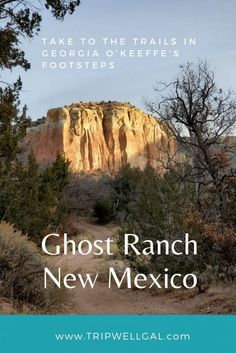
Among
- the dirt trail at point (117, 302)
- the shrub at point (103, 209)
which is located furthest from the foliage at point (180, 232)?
the shrub at point (103, 209)

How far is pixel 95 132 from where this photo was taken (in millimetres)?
25922

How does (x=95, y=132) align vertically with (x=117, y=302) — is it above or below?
above

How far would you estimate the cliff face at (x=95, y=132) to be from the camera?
82.8ft

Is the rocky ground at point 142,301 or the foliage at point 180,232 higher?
the foliage at point 180,232

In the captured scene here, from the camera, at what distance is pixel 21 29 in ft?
36.4

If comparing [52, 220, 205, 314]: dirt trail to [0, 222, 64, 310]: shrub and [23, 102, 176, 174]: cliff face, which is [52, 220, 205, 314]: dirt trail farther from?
[23, 102, 176, 174]: cliff face

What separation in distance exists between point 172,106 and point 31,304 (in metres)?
5.58

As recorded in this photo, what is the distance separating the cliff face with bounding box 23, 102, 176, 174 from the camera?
82.8ft

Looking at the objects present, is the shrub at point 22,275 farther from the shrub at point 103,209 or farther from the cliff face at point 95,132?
the shrub at point 103,209

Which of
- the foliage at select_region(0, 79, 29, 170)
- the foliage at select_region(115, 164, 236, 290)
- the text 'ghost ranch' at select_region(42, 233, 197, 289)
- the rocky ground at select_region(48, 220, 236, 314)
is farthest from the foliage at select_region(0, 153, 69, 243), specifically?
the rocky ground at select_region(48, 220, 236, 314)

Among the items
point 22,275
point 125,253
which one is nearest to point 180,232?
point 125,253

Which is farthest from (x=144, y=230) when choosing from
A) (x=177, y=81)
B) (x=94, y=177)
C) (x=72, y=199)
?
(x=94, y=177)

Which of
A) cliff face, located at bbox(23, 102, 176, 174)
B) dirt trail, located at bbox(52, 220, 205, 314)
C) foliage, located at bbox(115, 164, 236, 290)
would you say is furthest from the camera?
cliff face, located at bbox(23, 102, 176, 174)

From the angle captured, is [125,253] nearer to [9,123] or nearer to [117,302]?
[117,302]
